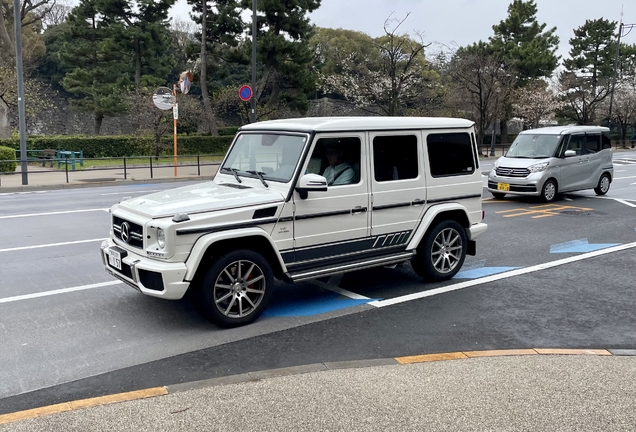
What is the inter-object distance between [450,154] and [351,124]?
168cm

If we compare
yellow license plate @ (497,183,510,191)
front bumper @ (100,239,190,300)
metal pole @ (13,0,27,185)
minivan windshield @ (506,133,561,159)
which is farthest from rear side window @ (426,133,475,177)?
metal pole @ (13,0,27,185)

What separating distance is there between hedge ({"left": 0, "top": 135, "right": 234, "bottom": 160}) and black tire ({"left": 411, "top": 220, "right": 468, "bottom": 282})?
31077 mm

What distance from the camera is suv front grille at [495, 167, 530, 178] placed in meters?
15.9

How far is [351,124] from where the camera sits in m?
6.72

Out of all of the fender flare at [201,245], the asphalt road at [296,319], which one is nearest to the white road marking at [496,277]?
the asphalt road at [296,319]

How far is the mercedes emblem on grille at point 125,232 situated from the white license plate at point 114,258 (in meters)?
0.17

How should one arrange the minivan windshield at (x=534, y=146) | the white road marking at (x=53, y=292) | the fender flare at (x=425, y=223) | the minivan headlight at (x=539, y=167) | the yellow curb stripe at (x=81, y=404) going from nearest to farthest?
the yellow curb stripe at (x=81, y=404)
the white road marking at (x=53, y=292)
the fender flare at (x=425, y=223)
the minivan headlight at (x=539, y=167)
the minivan windshield at (x=534, y=146)

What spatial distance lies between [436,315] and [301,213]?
1.84 m

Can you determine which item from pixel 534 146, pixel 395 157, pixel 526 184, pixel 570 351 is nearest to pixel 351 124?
pixel 395 157

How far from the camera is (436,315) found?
6461 mm

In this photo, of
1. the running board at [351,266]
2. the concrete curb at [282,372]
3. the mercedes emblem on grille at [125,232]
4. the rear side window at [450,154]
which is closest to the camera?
the concrete curb at [282,372]

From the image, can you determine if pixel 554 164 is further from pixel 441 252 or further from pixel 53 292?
pixel 53 292

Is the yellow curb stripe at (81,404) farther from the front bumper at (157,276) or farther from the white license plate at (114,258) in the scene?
the white license plate at (114,258)

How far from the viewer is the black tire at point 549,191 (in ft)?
52.4
